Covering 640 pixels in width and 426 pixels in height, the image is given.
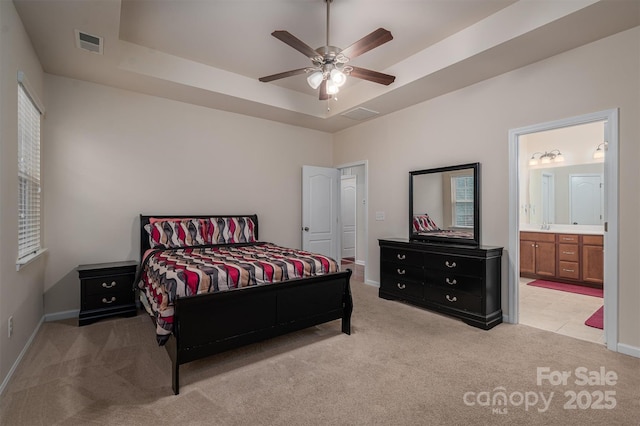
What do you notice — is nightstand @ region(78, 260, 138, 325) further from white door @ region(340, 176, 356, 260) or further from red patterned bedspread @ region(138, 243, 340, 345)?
Result: white door @ region(340, 176, 356, 260)

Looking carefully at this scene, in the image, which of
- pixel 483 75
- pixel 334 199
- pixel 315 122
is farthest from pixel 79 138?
pixel 483 75

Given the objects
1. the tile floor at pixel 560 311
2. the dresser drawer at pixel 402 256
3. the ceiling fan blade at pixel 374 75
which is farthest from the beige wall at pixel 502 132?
the ceiling fan blade at pixel 374 75

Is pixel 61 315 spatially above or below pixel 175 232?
below

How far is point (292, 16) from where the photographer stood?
3102mm

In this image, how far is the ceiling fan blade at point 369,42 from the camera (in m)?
2.45

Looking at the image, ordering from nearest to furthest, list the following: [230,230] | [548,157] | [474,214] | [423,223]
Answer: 1. [474,214]
2. [423,223]
3. [230,230]
4. [548,157]

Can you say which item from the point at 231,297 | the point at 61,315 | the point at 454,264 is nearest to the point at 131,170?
the point at 61,315

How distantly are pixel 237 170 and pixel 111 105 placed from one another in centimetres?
186

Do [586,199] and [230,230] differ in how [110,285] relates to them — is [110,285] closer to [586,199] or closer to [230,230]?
[230,230]

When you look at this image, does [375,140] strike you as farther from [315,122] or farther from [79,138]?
[79,138]

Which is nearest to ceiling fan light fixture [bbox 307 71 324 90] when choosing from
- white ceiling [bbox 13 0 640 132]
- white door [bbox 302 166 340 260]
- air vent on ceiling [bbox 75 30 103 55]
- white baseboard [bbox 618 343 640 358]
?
white ceiling [bbox 13 0 640 132]

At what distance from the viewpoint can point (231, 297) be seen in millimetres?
2510

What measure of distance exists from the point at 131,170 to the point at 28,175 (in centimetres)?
123

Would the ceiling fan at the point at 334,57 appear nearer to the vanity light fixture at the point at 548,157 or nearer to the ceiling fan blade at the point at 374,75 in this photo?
the ceiling fan blade at the point at 374,75
